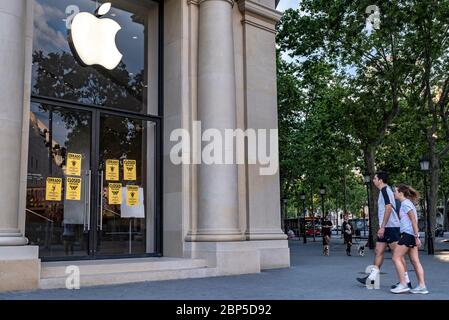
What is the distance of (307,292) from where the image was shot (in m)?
8.23

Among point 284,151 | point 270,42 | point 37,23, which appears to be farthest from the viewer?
point 284,151

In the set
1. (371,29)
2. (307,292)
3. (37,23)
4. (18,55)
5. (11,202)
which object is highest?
(371,29)

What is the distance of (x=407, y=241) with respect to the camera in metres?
7.96

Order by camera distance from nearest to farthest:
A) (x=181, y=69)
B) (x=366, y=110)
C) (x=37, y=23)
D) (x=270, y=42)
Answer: (x=37, y=23)
(x=181, y=69)
(x=270, y=42)
(x=366, y=110)

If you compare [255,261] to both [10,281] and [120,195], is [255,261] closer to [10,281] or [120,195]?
[120,195]

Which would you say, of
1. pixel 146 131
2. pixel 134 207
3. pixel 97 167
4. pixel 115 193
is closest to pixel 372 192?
pixel 146 131

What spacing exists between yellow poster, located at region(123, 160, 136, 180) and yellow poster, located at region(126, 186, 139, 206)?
0.81 ft

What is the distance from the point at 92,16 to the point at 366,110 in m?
17.1

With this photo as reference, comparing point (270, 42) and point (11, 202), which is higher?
point (270, 42)

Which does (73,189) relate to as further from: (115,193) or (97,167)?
(115,193)

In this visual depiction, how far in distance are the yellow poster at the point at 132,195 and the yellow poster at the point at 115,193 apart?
0.66 ft

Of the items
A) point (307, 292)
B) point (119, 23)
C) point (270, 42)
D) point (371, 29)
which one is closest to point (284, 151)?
point (371, 29)

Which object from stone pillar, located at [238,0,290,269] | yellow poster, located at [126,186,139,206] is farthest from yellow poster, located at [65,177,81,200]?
stone pillar, located at [238,0,290,269]

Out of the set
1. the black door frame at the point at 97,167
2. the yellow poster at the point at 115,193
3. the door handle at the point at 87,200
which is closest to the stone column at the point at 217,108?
the black door frame at the point at 97,167
